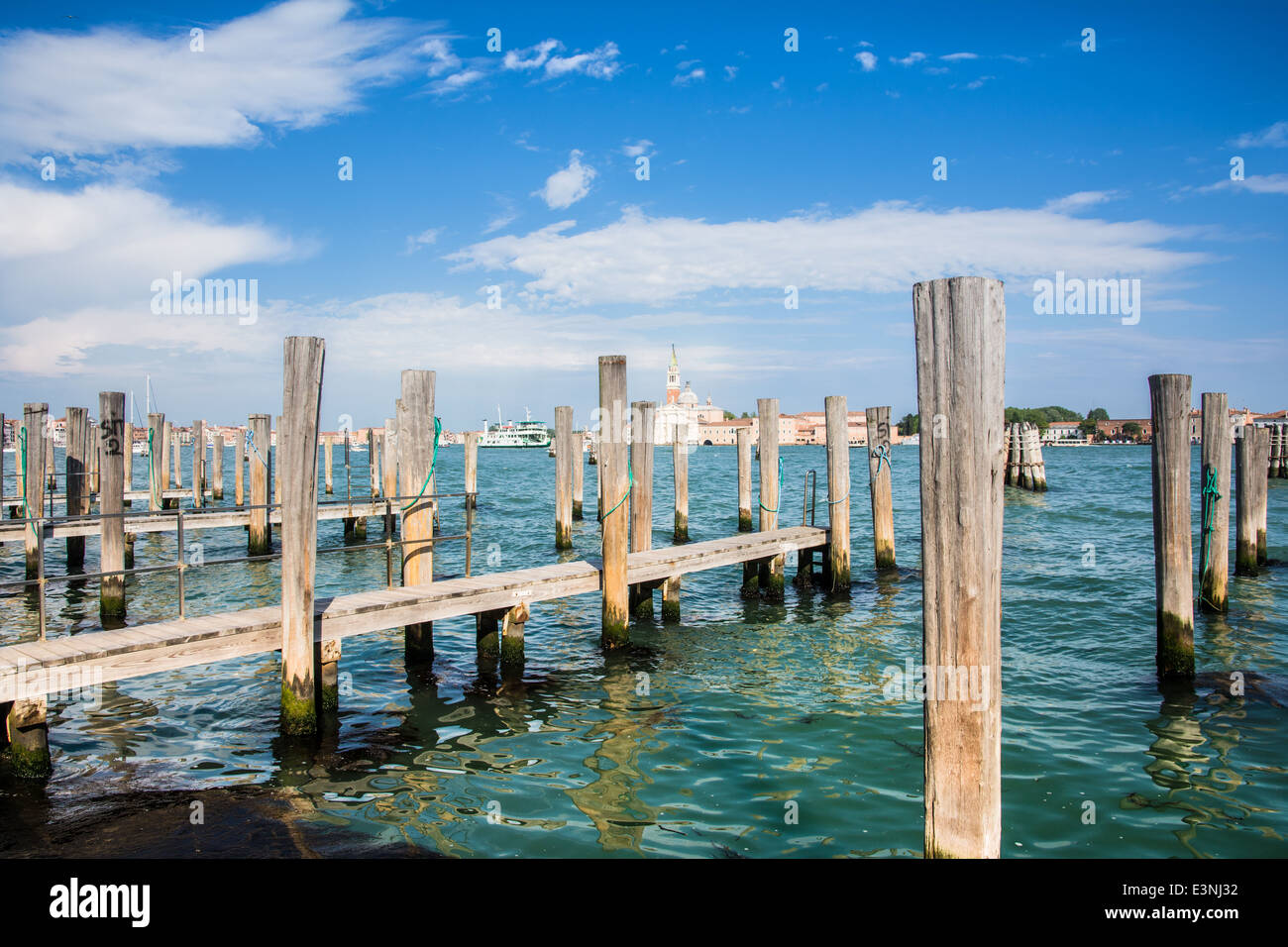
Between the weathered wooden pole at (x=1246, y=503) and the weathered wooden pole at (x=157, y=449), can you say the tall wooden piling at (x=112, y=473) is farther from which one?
the weathered wooden pole at (x=1246, y=503)

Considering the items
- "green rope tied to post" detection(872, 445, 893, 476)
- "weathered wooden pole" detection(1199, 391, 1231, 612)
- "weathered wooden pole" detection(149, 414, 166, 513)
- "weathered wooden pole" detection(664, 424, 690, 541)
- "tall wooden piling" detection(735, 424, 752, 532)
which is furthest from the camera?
"tall wooden piling" detection(735, 424, 752, 532)

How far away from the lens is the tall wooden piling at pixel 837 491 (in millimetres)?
12367

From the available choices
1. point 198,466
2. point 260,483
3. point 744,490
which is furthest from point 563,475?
point 198,466

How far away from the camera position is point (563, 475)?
1784 cm

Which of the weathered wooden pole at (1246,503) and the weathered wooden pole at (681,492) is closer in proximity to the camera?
the weathered wooden pole at (1246,503)

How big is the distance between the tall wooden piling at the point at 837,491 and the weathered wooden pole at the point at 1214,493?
4.35 meters

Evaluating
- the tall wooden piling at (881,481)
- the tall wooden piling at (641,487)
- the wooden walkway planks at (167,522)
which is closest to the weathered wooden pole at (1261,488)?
the tall wooden piling at (881,481)

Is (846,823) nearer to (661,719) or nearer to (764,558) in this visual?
(661,719)

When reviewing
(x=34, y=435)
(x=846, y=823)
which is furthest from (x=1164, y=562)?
(x=34, y=435)

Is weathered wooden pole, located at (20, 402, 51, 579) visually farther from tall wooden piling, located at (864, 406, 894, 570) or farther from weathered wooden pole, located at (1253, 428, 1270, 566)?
weathered wooden pole, located at (1253, 428, 1270, 566)

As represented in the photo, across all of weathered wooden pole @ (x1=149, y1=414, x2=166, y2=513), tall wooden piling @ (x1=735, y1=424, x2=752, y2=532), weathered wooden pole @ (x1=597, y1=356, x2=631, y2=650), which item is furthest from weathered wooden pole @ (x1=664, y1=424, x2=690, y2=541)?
weathered wooden pole @ (x1=149, y1=414, x2=166, y2=513)

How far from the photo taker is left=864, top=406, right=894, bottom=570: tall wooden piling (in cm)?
1323

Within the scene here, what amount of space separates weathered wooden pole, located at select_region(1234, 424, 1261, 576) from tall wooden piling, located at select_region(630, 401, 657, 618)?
9719 mm
